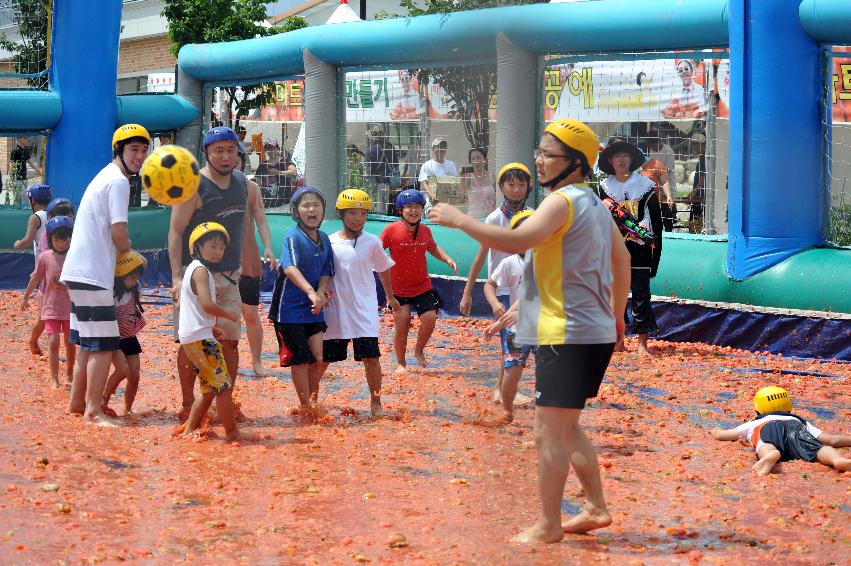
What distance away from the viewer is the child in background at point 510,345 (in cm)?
795

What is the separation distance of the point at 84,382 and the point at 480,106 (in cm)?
726

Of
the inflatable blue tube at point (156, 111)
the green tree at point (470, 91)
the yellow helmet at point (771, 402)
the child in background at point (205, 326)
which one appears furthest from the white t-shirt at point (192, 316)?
the inflatable blue tube at point (156, 111)

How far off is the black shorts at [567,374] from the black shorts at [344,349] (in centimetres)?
315

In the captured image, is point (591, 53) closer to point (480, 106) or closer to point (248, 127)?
point (480, 106)

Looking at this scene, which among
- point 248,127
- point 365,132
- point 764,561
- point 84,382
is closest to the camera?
point 764,561

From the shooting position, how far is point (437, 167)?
14.6 m

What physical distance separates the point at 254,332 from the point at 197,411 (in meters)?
2.47

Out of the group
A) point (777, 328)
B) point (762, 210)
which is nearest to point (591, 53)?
point (762, 210)

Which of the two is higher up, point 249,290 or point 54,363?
point 249,290

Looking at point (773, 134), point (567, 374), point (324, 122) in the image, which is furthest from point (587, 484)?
point (324, 122)

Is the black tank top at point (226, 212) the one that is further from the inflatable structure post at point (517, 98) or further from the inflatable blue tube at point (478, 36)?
the inflatable structure post at point (517, 98)

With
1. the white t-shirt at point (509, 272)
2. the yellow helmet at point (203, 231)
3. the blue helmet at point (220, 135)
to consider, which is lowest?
the white t-shirt at point (509, 272)

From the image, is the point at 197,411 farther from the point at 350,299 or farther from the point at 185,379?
the point at 350,299

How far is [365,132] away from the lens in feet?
51.1
